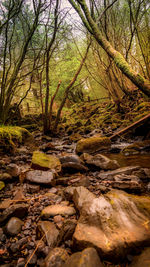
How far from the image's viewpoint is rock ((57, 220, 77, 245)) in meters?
1.28

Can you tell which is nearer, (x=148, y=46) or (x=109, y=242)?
(x=109, y=242)

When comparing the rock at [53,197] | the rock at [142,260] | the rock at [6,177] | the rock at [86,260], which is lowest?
→ the rock at [53,197]

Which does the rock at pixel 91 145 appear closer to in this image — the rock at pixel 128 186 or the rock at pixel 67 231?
the rock at pixel 128 186

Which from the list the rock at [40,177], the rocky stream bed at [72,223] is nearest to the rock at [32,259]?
the rocky stream bed at [72,223]

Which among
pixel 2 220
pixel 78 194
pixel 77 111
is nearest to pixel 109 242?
pixel 78 194

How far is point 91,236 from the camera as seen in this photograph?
1.15m

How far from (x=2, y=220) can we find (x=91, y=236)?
1070mm

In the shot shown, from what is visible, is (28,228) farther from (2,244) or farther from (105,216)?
(105,216)

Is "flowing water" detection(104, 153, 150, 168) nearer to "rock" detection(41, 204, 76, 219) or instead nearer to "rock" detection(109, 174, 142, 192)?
"rock" detection(109, 174, 142, 192)

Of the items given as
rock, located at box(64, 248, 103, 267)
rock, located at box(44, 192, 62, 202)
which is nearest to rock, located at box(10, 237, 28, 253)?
rock, located at box(64, 248, 103, 267)

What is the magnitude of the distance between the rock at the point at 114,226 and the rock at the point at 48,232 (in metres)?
0.27

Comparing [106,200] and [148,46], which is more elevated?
[148,46]

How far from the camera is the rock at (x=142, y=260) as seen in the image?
0.95 meters

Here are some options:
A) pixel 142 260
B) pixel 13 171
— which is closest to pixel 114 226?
pixel 142 260
